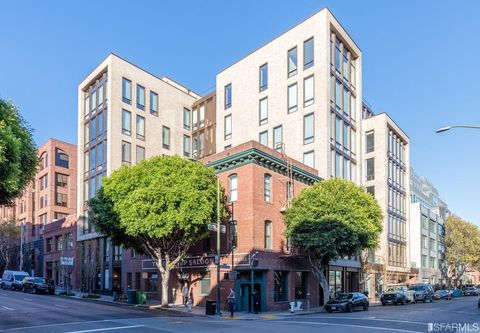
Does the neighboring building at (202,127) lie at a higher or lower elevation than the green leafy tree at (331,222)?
higher

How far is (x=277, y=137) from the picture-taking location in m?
48.9

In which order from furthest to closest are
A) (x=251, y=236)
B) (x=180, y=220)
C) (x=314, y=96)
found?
(x=314, y=96) < (x=251, y=236) < (x=180, y=220)

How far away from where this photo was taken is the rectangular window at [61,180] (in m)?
71.8

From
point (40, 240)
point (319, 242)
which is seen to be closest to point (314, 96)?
point (319, 242)

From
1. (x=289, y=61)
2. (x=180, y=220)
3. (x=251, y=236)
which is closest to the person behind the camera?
(x=180, y=220)

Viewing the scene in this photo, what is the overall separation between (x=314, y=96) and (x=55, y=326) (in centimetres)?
3228

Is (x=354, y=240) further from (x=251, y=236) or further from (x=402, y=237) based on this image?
(x=402, y=237)

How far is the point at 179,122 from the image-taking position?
59.7 metres

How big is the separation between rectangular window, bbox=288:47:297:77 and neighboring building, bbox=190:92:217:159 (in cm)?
1261

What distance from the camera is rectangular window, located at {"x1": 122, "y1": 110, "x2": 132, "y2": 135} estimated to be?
5291 cm

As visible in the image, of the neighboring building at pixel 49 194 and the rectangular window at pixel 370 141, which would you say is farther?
the neighboring building at pixel 49 194

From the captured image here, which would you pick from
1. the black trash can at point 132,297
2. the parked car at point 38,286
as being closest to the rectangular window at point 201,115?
the parked car at point 38,286

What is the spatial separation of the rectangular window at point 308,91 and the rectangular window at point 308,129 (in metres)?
1.32

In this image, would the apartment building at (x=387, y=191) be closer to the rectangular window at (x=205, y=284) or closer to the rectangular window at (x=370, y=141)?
the rectangular window at (x=370, y=141)
